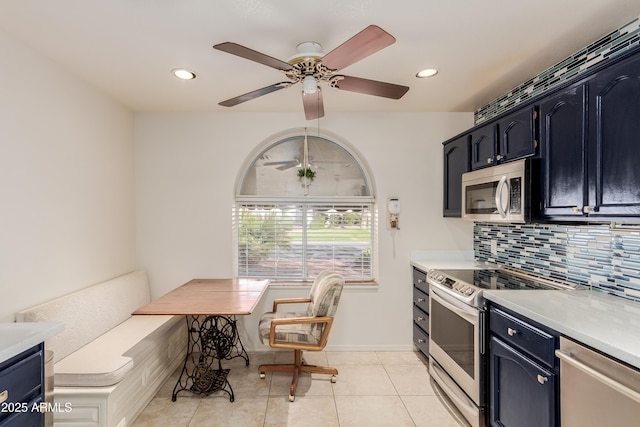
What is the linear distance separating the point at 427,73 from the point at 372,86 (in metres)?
0.70

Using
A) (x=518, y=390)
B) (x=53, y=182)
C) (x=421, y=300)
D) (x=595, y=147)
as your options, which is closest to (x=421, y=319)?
(x=421, y=300)

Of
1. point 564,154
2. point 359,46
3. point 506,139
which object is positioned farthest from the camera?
point 506,139

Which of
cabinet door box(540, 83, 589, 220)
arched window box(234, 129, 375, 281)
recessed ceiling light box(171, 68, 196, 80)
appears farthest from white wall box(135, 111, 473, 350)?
cabinet door box(540, 83, 589, 220)

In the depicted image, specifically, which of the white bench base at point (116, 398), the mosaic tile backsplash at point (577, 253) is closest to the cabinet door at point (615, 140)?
the mosaic tile backsplash at point (577, 253)

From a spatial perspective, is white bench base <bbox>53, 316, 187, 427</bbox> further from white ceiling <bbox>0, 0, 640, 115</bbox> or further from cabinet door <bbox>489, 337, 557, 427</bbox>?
cabinet door <bbox>489, 337, 557, 427</bbox>

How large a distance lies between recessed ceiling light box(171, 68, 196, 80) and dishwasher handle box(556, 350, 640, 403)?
2800mm

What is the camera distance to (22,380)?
4.31ft

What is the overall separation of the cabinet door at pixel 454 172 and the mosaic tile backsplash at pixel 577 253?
42 cm

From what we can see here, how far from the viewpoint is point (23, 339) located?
1.33m

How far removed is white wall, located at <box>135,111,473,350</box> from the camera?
3.32 meters

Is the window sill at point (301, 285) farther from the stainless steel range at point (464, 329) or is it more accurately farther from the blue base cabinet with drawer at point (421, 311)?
the stainless steel range at point (464, 329)

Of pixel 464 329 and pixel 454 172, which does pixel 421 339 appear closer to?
pixel 464 329

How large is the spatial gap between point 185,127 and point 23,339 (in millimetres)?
2449

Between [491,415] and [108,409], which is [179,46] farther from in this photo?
[491,415]
